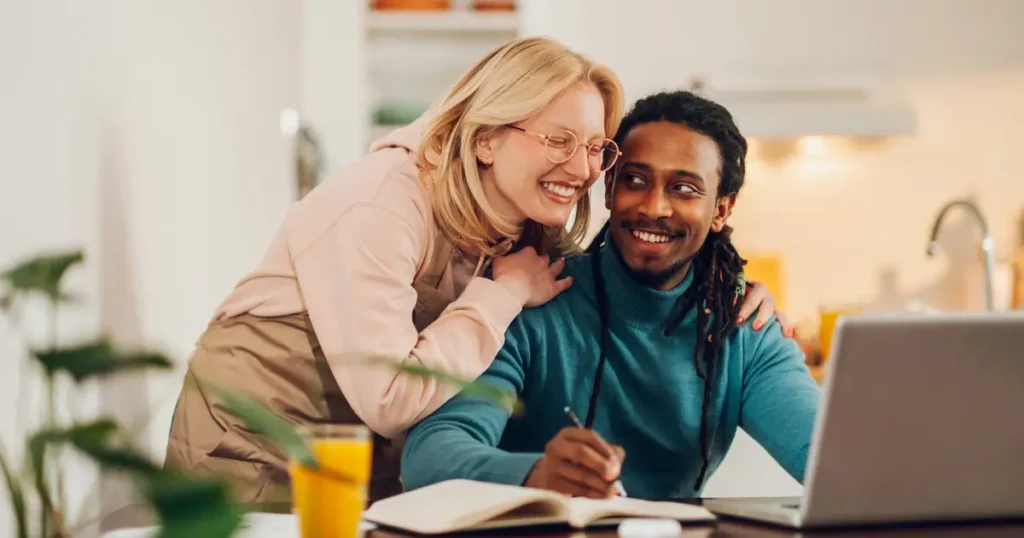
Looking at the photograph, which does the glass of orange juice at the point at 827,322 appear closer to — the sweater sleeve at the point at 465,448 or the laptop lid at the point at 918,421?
the sweater sleeve at the point at 465,448

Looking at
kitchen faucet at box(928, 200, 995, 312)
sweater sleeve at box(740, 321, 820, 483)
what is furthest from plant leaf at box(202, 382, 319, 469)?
kitchen faucet at box(928, 200, 995, 312)

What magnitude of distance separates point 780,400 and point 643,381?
0.20m

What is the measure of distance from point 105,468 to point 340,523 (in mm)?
490

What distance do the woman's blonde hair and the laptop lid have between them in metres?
0.75

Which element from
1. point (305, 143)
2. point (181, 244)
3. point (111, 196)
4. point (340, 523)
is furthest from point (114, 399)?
point (305, 143)

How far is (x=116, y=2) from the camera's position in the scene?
1.60 m

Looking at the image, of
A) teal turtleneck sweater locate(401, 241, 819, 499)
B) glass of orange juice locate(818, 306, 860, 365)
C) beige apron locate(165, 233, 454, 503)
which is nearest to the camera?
beige apron locate(165, 233, 454, 503)

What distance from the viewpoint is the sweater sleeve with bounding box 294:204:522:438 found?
146 centimetres

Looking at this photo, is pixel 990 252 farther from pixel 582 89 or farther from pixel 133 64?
pixel 133 64

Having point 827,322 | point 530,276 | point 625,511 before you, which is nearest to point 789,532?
point 625,511

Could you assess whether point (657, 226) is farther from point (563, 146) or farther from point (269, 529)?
point (269, 529)

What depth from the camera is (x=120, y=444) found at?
0.56 metres

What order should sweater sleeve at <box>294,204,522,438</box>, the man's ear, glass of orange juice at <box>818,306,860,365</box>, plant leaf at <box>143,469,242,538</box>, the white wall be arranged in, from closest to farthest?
plant leaf at <box>143,469,242,538</box>, the white wall, sweater sleeve at <box>294,204,522,438</box>, the man's ear, glass of orange juice at <box>818,306,860,365</box>

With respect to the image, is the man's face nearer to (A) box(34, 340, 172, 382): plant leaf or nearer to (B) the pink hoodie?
(B) the pink hoodie
